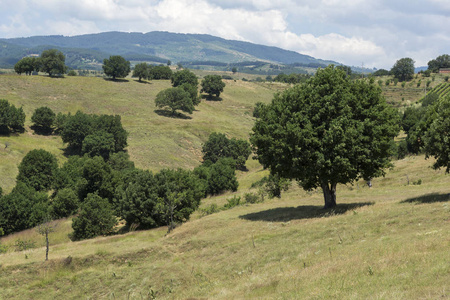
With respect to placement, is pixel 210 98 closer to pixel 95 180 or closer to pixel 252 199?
pixel 95 180

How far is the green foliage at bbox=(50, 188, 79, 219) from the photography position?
67438 millimetres

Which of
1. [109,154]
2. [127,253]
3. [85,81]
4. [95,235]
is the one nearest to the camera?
[127,253]

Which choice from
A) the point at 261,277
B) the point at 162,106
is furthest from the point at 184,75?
the point at 261,277

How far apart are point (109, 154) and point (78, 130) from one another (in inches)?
566

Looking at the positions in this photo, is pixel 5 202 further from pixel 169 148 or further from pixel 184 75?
pixel 184 75

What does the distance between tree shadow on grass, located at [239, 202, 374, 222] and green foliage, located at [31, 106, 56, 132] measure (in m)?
98.7

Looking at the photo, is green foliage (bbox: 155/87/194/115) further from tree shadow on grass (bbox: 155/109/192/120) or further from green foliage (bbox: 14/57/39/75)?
green foliage (bbox: 14/57/39/75)

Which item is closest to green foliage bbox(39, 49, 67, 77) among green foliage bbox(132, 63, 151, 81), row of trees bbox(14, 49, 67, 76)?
row of trees bbox(14, 49, 67, 76)

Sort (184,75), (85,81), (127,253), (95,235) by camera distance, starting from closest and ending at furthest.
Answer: (127,253) → (95,235) → (85,81) → (184,75)

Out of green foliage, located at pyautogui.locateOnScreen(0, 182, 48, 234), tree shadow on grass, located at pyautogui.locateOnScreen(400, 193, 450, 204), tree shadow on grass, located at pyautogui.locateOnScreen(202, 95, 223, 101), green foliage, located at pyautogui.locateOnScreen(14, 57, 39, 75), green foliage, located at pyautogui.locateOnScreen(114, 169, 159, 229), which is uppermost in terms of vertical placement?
green foliage, located at pyautogui.locateOnScreen(14, 57, 39, 75)

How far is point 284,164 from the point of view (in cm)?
3666

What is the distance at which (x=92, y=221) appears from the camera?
53438 millimetres

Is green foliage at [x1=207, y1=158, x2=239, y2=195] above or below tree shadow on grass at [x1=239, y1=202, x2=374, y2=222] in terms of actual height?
below

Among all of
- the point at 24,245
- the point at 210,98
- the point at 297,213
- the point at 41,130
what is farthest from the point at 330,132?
the point at 210,98
